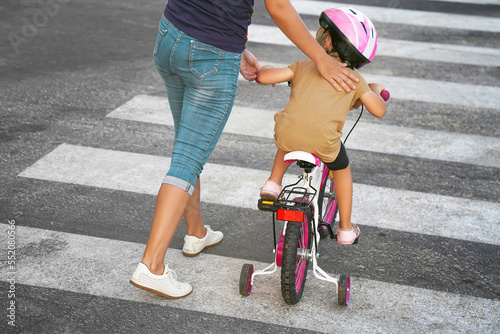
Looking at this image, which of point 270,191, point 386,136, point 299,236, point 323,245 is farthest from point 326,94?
point 386,136

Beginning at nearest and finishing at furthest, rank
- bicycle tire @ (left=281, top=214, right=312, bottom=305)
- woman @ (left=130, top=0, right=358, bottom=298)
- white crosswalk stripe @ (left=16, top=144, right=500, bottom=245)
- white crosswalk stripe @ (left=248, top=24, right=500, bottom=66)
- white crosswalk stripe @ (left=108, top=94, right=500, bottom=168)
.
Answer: woman @ (left=130, top=0, right=358, bottom=298) → bicycle tire @ (left=281, top=214, right=312, bottom=305) → white crosswalk stripe @ (left=16, top=144, right=500, bottom=245) → white crosswalk stripe @ (left=108, top=94, right=500, bottom=168) → white crosswalk stripe @ (left=248, top=24, right=500, bottom=66)

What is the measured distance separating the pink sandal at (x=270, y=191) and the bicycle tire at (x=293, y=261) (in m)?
0.20

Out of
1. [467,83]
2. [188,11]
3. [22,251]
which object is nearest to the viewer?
[188,11]

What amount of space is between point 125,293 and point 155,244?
1.25ft

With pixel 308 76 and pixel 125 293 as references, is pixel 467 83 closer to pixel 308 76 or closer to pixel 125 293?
pixel 308 76

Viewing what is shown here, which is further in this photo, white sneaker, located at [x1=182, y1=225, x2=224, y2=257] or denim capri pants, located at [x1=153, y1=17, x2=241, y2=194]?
white sneaker, located at [x1=182, y1=225, x2=224, y2=257]

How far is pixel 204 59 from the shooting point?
322 centimetres

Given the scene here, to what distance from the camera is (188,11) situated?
3.18m

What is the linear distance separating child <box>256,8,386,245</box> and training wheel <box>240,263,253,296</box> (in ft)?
2.08

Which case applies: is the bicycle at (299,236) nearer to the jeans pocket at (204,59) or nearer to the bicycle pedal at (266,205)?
the bicycle pedal at (266,205)

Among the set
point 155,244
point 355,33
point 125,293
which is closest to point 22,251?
point 125,293

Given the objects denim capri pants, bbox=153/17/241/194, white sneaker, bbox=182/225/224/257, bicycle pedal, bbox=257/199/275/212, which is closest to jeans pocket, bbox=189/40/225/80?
denim capri pants, bbox=153/17/241/194

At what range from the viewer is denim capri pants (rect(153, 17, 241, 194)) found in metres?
3.22

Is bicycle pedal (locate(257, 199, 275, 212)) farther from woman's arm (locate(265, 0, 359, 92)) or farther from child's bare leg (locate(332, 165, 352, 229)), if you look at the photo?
woman's arm (locate(265, 0, 359, 92))
